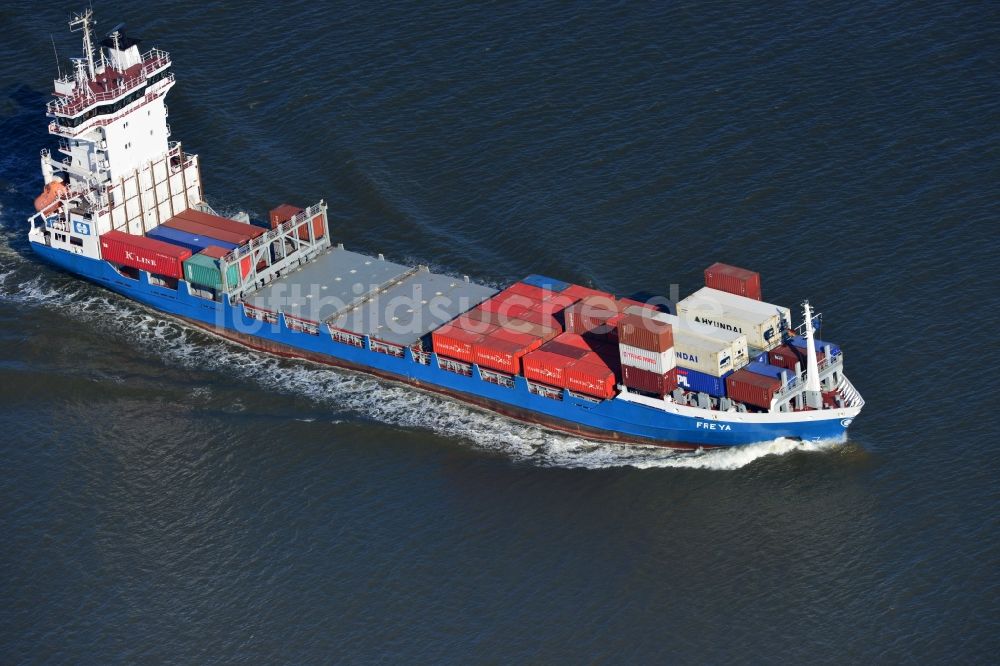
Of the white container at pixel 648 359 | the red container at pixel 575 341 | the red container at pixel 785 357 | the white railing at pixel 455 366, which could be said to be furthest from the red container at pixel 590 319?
the red container at pixel 785 357

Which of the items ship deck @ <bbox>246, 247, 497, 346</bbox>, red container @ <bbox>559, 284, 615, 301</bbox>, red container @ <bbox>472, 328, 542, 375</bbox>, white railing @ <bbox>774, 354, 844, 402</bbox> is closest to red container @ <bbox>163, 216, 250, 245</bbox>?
ship deck @ <bbox>246, 247, 497, 346</bbox>

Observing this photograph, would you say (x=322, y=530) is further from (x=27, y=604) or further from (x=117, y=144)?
(x=117, y=144)

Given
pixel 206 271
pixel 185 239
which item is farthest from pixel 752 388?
pixel 185 239

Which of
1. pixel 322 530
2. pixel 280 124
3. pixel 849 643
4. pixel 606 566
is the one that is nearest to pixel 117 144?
pixel 280 124

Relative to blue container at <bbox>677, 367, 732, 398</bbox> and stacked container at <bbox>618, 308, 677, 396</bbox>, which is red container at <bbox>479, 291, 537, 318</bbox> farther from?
blue container at <bbox>677, 367, 732, 398</bbox>

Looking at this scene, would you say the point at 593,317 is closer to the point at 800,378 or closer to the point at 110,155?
the point at 800,378

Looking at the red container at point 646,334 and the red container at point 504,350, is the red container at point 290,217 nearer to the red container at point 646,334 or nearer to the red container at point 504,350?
the red container at point 504,350
